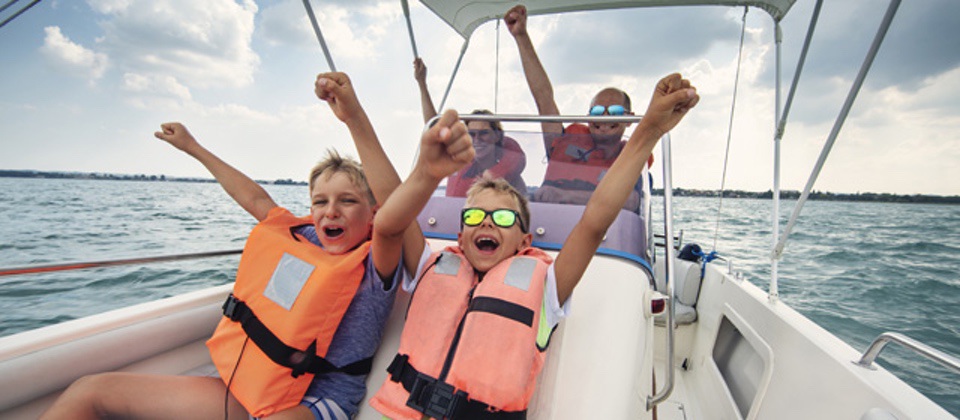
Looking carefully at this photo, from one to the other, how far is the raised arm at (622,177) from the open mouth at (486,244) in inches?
10.8

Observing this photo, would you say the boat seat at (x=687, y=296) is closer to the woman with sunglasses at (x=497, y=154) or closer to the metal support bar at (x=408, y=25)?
the woman with sunglasses at (x=497, y=154)

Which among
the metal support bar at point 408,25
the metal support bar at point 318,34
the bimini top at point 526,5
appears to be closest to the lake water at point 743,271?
the metal support bar at point 318,34

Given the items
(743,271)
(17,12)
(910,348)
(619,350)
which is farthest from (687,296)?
(743,271)

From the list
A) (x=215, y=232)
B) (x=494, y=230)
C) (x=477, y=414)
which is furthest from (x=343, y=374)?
(x=215, y=232)

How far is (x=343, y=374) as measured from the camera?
5.13 ft

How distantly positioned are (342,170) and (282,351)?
27.4 inches

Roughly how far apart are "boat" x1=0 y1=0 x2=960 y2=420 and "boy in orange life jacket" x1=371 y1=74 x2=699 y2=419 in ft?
0.79

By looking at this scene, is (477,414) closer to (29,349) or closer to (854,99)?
(29,349)

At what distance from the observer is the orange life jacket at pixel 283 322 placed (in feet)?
4.68

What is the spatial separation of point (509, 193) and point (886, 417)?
131cm

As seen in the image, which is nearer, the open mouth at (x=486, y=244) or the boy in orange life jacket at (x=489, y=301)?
the boy in orange life jacket at (x=489, y=301)

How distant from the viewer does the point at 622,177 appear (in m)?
1.35

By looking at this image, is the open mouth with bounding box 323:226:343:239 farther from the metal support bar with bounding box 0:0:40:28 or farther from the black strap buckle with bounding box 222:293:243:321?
the metal support bar with bounding box 0:0:40:28

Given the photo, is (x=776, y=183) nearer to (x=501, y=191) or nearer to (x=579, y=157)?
(x=579, y=157)
